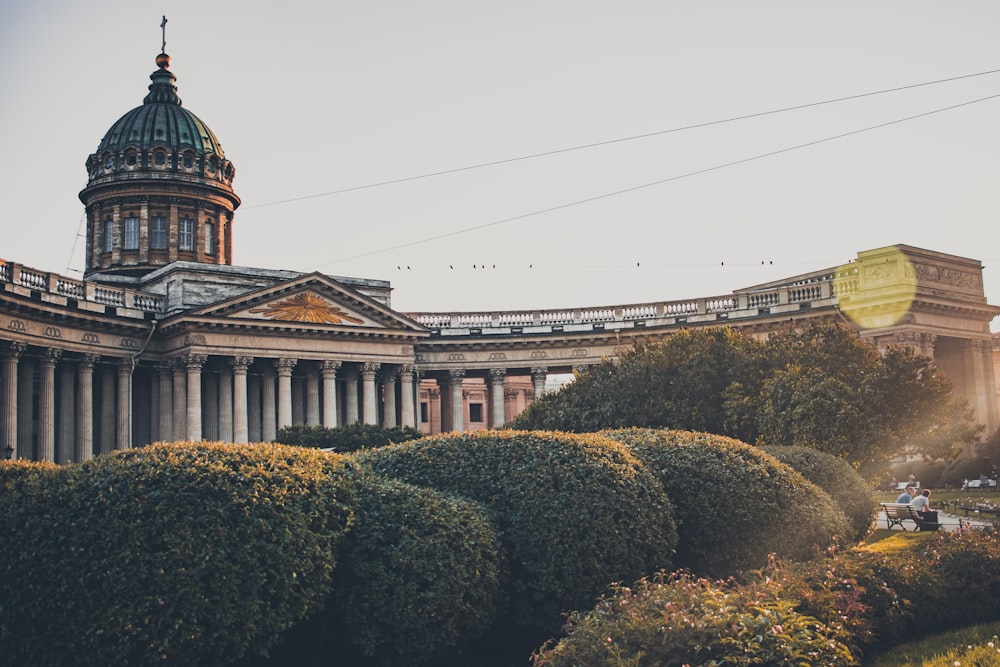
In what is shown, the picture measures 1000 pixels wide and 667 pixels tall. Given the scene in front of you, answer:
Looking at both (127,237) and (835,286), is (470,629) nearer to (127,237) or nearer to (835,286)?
(835,286)

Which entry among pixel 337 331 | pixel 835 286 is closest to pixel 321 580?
pixel 337 331

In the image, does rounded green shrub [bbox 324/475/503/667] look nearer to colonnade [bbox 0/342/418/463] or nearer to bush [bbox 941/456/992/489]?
colonnade [bbox 0/342/418/463]

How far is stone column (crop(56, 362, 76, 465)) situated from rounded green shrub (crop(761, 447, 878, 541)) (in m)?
34.6

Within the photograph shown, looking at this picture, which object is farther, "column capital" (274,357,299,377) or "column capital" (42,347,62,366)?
"column capital" (274,357,299,377)

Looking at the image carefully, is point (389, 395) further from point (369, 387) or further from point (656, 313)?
point (656, 313)

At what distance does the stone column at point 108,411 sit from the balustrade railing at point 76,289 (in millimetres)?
3622

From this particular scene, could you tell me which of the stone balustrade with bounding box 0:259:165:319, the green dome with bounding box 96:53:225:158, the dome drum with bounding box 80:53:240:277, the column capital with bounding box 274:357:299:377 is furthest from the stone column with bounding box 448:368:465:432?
the green dome with bounding box 96:53:225:158

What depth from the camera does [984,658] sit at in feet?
39.2

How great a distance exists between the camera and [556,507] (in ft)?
49.3

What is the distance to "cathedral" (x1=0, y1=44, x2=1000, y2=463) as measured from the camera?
43906 mm

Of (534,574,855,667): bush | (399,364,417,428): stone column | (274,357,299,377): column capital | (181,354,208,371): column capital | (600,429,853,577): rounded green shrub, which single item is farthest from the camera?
(399,364,417,428): stone column

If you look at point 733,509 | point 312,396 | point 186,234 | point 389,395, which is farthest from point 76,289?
point 733,509

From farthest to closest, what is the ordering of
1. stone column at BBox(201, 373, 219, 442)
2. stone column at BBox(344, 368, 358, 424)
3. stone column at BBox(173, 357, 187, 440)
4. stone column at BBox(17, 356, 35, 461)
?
stone column at BBox(344, 368, 358, 424), stone column at BBox(201, 373, 219, 442), stone column at BBox(173, 357, 187, 440), stone column at BBox(17, 356, 35, 461)

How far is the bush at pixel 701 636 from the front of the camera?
1098 centimetres
